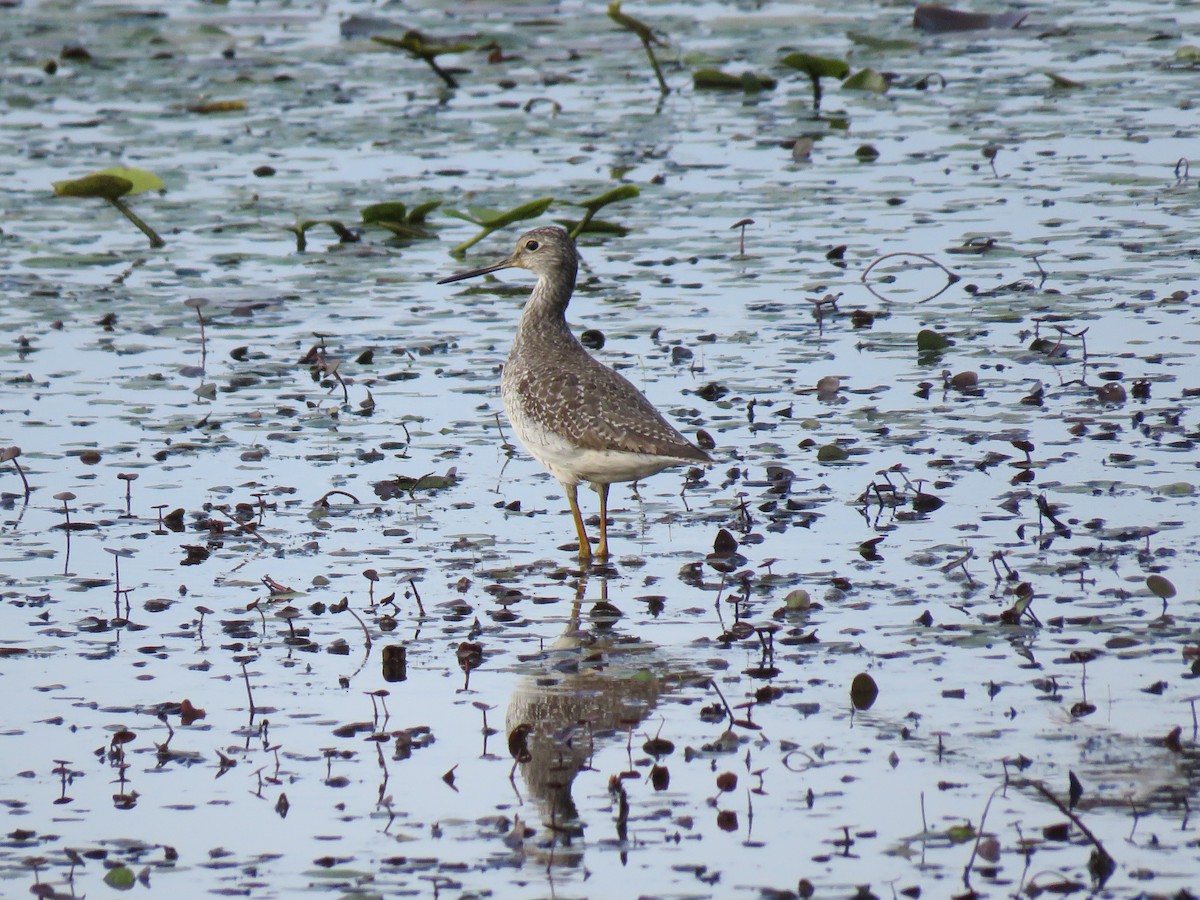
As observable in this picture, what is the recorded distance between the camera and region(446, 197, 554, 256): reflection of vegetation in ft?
40.8

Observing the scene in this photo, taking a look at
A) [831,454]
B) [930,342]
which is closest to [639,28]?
[930,342]

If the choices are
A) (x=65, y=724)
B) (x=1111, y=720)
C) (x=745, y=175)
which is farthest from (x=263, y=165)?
(x=1111, y=720)

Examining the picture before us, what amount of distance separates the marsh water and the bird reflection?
0.02 m

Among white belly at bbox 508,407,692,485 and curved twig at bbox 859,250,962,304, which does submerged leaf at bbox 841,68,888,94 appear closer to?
curved twig at bbox 859,250,962,304

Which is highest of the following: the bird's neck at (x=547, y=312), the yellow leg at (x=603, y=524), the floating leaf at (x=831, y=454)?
the bird's neck at (x=547, y=312)

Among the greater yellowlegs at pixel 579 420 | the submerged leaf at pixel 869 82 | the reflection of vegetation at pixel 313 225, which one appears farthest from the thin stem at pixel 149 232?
the submerged leaf at pixel 869 82

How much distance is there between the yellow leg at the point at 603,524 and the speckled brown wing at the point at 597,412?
0.38 metres

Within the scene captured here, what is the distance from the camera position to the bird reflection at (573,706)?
6043mm

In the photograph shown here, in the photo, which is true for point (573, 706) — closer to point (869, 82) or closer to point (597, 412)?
point (597, 412)

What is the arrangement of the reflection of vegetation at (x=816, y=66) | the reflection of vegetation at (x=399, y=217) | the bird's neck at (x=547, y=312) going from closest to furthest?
1. the bird's neck at (x=547, y=312)
2. the reflection of vegetation at (x=399, y=217)
3. the reflection of vegetation at (x=816, y=66)

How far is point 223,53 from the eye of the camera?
826 inches

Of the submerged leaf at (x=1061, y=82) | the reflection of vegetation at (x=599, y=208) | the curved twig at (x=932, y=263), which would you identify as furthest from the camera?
the submerged leaf at (x=1061, y=82)

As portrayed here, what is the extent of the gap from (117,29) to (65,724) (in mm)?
17232

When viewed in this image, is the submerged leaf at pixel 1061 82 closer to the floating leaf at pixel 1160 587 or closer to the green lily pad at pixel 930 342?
the green lily pad at pixel 930 342
